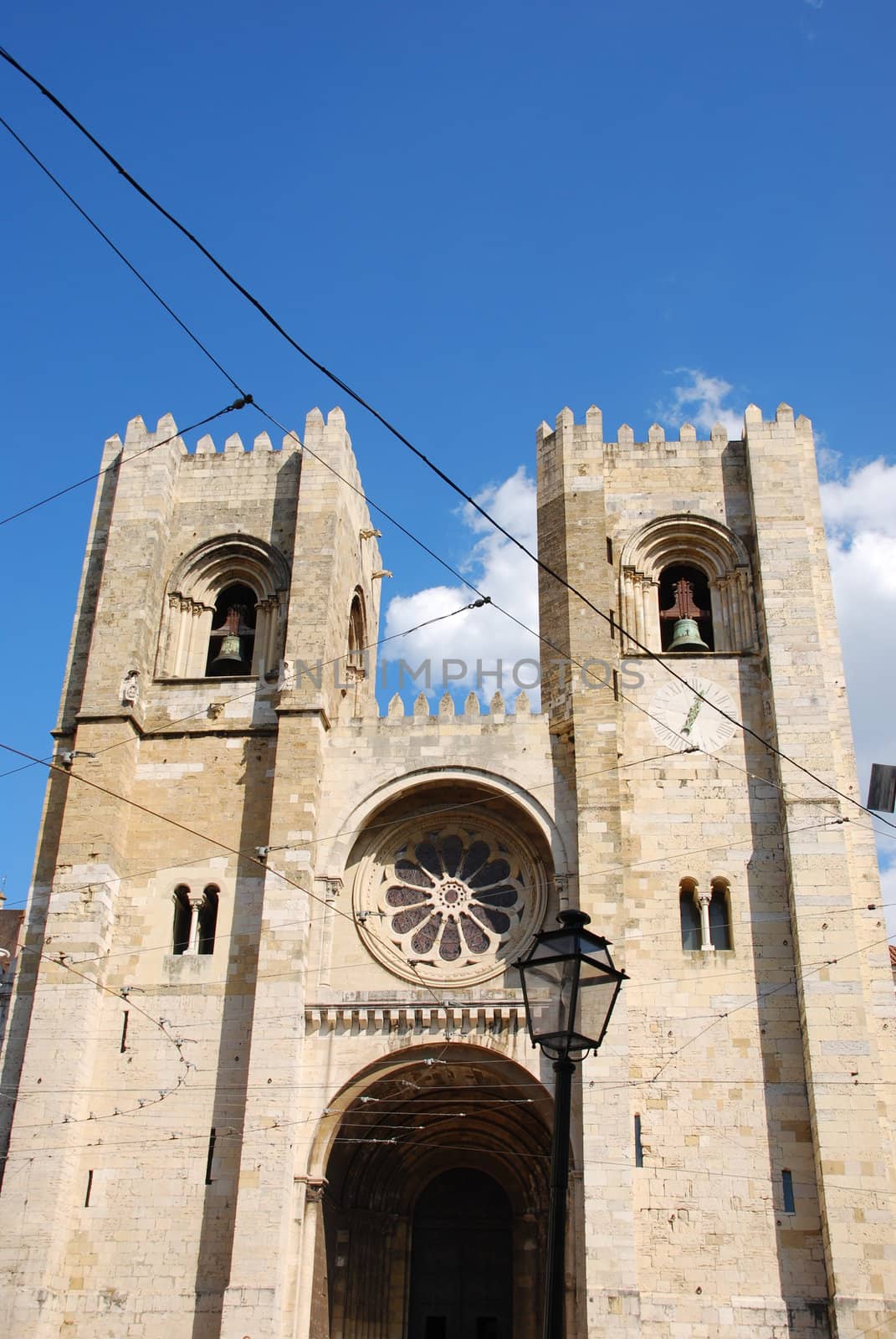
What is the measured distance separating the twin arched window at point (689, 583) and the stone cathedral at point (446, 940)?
0.20ft

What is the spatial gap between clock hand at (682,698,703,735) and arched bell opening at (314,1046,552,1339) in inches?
242

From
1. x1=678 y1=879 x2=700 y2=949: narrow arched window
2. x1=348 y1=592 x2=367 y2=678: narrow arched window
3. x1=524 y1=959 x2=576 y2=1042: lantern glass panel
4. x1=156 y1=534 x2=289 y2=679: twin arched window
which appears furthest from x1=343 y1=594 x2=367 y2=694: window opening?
x1=524 y1=959 x2=576 y2=1042: lantern glass panel

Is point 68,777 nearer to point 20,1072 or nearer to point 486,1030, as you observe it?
point 20,1072

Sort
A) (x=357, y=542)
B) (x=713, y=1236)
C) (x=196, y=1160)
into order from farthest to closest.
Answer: (x=357, y=542), (x=196, y=1160), (x=713, y=1236)

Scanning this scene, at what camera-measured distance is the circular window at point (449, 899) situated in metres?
20.4

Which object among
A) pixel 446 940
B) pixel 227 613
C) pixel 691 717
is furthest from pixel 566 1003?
pixel 227 613

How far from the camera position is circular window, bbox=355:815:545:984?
66.9 ft

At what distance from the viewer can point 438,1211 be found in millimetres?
22172

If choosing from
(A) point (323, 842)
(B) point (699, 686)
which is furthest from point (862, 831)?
(A) point (323, 842)

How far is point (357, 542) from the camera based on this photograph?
1035 inches

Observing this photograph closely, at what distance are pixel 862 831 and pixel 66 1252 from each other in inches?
513

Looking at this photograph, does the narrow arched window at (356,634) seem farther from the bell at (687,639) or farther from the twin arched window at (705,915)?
the twin arched window at (705,915)

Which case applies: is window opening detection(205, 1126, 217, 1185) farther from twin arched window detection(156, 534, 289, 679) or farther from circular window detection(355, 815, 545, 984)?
twin arched window detection(156, 534, 289, 679)

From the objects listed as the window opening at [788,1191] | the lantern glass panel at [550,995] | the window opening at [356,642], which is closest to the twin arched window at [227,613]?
the window opening at [356,642]
